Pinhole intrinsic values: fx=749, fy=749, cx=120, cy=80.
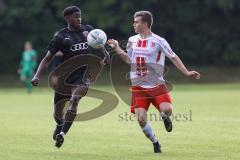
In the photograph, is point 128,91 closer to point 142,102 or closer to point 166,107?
point 142,102

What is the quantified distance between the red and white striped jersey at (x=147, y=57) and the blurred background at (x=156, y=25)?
38.2 metres

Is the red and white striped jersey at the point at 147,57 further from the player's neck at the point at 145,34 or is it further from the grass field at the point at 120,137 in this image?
the grass field at the point at 120,137

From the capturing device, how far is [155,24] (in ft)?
172

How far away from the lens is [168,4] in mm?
53312

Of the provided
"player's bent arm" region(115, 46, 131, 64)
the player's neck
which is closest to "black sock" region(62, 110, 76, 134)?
"player's bent arm" region(115, 46, 131, 64)

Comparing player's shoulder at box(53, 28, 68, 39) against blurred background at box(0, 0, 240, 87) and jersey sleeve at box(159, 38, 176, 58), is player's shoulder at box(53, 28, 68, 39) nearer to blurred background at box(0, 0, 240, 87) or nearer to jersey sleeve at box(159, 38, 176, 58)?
jersey sleeve at box(159, 38, 176, 58)

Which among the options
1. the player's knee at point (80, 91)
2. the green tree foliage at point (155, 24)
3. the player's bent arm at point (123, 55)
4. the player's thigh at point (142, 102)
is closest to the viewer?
the player's bent arm at point (123, 55)

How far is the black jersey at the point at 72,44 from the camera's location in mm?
12625

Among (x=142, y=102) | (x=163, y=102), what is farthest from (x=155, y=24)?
(x=163, y=102)

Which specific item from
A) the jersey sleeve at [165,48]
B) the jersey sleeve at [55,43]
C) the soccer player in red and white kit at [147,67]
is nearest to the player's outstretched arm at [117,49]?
the soccer player in red and white kit at [147,67]

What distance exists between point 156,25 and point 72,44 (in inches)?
1581

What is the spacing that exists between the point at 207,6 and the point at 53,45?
40590 millimetres

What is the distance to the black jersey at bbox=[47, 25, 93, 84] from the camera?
12.6m

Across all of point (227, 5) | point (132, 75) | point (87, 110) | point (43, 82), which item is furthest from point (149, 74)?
point (227, 5)
